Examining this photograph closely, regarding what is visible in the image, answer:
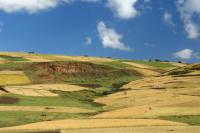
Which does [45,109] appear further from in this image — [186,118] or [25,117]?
[186,118]

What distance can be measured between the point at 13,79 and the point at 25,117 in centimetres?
4368

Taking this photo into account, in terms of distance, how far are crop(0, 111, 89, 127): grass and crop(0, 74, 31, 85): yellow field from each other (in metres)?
36.9

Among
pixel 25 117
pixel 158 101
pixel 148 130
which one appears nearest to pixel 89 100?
pixel 158 101

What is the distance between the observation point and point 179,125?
40688 mm

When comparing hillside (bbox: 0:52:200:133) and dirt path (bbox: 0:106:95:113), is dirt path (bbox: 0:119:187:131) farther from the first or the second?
dirt path (bbox: 0:106:95:113)

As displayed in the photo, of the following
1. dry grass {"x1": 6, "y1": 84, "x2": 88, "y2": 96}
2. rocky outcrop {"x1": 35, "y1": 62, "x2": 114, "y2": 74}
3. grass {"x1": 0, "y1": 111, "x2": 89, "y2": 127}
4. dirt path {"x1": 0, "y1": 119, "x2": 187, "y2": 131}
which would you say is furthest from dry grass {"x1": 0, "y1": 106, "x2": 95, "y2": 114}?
rocky outcrop {"x1": 35, "y1": 62, "x2": 114, "y2": 74}

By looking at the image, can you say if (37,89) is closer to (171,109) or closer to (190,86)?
(190,86)

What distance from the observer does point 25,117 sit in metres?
48.3

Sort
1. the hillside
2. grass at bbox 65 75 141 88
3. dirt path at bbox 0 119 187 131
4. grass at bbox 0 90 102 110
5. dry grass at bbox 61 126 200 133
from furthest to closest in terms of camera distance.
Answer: grass at bbox 65 75 141 88, grass at bbox 0 90 102 110, the hillside, dirt path at bbox 0 119 187 131, dry grass at bbox 61 126 200 133

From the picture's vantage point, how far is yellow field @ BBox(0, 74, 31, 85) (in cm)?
8858

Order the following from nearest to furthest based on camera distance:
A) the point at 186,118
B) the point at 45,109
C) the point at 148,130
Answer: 1. the point at 148,130
2. the point at 186,118
3. the point at 45,109

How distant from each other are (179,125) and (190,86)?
30529 mm

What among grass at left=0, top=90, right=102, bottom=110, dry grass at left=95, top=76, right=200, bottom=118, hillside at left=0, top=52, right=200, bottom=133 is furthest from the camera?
grass at left=0, top=90, right=102, bottom=110

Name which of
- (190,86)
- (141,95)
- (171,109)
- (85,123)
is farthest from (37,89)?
(85,123)
